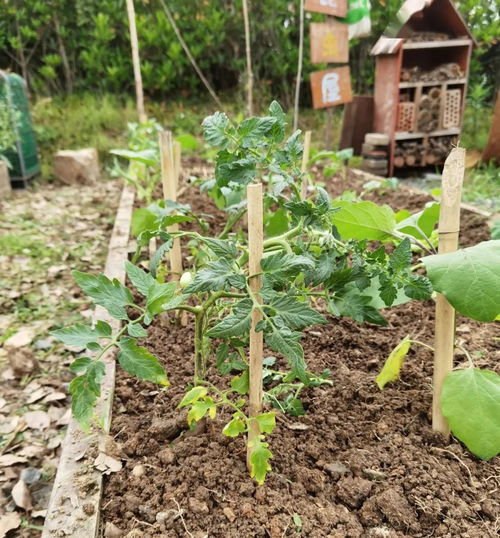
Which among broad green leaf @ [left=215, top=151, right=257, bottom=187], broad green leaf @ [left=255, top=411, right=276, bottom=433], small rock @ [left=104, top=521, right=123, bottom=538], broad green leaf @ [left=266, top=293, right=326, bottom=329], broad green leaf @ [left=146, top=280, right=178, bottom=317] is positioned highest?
broad green leaf @ [left=215, top=151, right=257, bottom=187]

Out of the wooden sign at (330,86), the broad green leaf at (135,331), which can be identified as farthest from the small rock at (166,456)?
the wooden sign at (330,86)

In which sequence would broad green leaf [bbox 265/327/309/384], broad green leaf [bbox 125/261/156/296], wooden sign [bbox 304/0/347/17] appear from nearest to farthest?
1. broad green leaf [bbox 265/327/309/384]
2. broad green leaf [bbox 125/261/156/296]
3. wooden sign [bbox 304/0/347/17]

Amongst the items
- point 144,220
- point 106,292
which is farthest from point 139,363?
point 144,220

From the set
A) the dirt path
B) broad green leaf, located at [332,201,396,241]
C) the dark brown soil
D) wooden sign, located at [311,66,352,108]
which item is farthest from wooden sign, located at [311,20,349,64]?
the dark brown soil

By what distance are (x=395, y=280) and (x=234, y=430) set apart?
0.48 m

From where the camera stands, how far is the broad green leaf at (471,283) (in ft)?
3.64

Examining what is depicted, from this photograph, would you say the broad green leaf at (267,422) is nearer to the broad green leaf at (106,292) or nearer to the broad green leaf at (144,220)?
the broad green leaf at (106,292)

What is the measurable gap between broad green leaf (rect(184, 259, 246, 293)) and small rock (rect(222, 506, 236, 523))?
0.51m

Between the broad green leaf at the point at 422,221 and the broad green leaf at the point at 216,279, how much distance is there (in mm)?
707

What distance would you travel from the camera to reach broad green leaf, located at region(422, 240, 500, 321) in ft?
3.64

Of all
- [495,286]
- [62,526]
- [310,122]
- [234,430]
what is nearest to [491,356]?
[495,286]

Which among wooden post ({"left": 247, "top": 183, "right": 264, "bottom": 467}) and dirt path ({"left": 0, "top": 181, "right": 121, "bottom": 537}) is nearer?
wooden post ({"left": 247, "top": 183, "right": 264, "bottom": 467})

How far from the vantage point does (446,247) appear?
1203 millimetres

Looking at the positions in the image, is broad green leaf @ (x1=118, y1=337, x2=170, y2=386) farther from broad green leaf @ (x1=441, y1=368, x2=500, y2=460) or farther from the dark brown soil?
broad green leaf @ (x1=441, y1=368, x2=500, y2=460)
